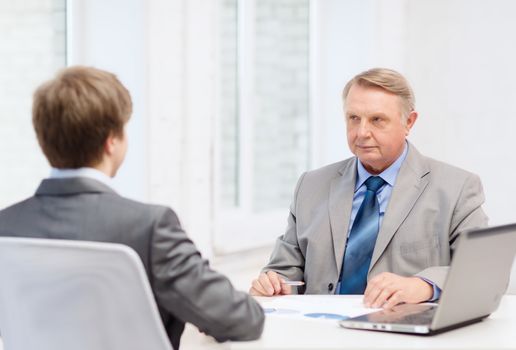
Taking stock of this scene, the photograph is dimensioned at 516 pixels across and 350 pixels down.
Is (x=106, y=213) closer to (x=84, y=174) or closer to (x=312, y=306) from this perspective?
(x=84, y=174)

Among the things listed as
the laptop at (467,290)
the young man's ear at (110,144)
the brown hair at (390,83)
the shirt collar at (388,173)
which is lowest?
the laptop at (467,290)

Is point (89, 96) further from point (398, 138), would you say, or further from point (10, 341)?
point (398, 138)

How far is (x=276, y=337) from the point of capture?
1.84 meters

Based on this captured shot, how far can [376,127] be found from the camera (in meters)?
2.71

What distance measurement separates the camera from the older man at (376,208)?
8.53 ft

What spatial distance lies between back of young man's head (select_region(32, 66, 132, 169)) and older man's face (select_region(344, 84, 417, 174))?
118 cm

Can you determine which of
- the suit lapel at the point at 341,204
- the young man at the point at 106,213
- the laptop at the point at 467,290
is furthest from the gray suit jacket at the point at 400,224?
the young man at the point at 106,213

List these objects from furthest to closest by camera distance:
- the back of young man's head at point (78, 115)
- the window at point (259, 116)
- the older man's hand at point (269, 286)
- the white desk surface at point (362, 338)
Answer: the window at point (259, 116) → the older man's hand at point (269, 286) → the white desk surface at point (362, 338) → the back of young man's head at point (78, 115)

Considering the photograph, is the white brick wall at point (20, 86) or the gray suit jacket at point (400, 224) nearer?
the gray suit jacket at point (400, 224)

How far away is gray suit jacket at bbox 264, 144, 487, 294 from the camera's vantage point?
8.52 feet

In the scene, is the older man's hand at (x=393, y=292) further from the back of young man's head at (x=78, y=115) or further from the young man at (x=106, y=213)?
the back of young man's head at (x=78, y=115)

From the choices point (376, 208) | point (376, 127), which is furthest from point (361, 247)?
point (376, 127)

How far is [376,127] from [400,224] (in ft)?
1.06

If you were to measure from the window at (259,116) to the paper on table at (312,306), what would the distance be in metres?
1.27
